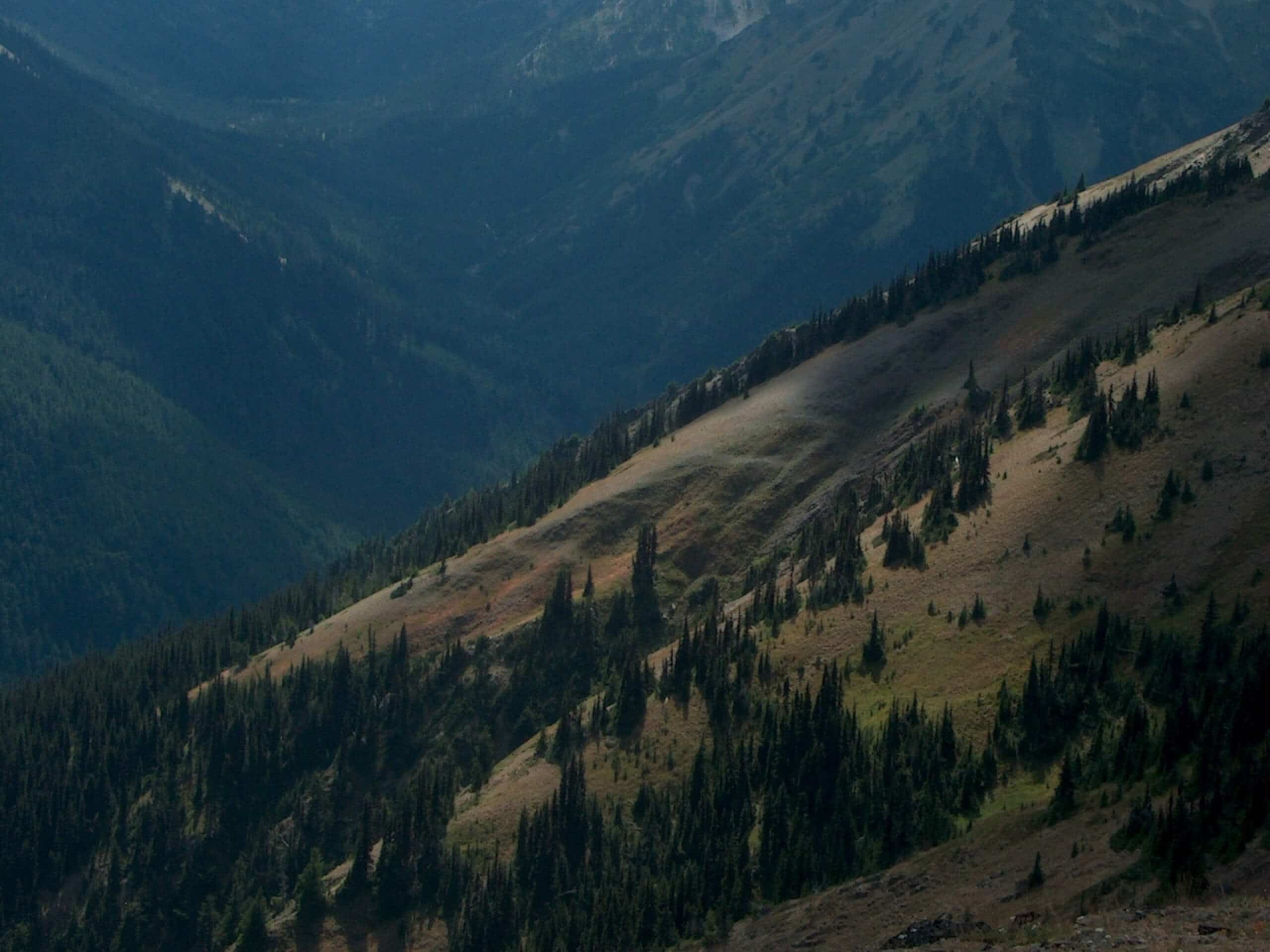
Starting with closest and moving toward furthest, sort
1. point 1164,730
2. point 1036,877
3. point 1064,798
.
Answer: point 1036,877
point 1064,798
point 1164,730

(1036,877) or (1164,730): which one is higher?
Result: (1164,730)

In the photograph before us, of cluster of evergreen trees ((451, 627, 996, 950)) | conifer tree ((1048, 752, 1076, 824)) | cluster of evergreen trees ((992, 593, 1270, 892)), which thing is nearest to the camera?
cluster of evergreen trees ((992, 593, 1270, 892))

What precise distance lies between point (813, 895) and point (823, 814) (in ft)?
67.7

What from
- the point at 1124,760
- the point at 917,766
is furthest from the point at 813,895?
the point at 1124,760

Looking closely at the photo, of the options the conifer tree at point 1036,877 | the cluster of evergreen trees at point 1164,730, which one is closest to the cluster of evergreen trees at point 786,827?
the cluster of evergreen trees at point 1164,730

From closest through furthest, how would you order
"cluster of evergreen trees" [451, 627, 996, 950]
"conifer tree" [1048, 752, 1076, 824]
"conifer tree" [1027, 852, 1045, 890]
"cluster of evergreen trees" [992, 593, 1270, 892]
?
"cluster of evergreen trees" [992, 593, 1270, 892] < "conifer tree" [1027, 852, 1045, 890] < "conifer tree" [1048, 752, 1076, 824] < "cluster of evergreen trees" [451, 627, 996, 950]

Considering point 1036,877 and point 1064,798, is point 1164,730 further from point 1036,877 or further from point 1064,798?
point 1036,877

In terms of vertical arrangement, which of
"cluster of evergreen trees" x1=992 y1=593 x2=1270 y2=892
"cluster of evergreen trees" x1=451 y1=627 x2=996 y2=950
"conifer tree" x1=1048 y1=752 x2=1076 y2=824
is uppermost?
"cluster of evergreen trees" x1=992 y1=593 x2=1270 y2=892

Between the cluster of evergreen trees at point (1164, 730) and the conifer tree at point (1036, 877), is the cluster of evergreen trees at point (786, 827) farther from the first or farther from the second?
the conifer tree at point (1036, 877)

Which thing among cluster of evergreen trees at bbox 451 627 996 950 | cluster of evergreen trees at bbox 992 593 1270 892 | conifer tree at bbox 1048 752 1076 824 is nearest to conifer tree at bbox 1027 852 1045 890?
cluster of evergreen trees at bbox 992 593 1270 892

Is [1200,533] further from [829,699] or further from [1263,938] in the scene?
[1263,938]

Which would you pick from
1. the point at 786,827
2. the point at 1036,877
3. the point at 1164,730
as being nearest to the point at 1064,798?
the point at 1164,730

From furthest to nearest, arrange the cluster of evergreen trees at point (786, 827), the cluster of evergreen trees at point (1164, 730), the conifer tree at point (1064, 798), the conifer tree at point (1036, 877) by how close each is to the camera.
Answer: the cluster of evergreen trees at point (786, 827), the conifer tree at point (1064, 798), the conifer tree at point (1036, 877), the cluster of evergreen trees at point (1164, 730)

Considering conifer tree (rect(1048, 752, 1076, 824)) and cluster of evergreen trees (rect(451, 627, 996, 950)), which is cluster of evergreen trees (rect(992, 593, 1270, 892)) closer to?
conifer tree (rect(1048, 752, 1076, 824))
